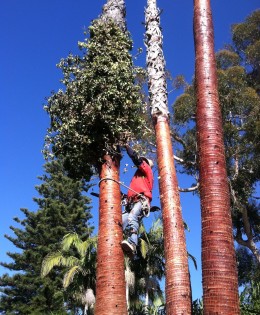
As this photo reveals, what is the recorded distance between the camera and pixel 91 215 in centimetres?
3033

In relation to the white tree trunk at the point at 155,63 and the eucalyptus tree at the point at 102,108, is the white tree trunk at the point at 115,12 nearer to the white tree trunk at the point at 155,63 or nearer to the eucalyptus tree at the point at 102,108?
the eucalyptus tree at the point at 102,108

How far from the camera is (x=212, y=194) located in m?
5.21

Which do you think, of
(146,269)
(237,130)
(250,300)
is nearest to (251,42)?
(237,130)

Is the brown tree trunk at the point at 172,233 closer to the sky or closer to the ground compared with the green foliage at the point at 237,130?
closer to the ground

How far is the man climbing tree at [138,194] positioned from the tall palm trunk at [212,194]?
150 cm

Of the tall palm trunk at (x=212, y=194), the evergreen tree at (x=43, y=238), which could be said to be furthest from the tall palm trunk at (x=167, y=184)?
the evergreen tree at (x=43, y=238)

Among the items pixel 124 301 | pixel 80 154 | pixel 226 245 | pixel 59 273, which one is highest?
pixel 59 273

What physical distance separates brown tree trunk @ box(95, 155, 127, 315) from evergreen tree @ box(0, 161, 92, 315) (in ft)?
65.9

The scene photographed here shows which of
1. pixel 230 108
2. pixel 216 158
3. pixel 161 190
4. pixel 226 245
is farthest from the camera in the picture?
pixel 230 108

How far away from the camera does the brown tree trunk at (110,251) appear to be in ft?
17.8

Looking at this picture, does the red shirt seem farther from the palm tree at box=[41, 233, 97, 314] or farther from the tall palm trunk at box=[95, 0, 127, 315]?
the palm tree at box=[41, 233, 97, 314]

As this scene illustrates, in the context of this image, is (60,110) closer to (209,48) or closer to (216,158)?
(209,48)

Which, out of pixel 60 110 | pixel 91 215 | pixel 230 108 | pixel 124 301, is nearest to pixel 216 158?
pixel 124 301

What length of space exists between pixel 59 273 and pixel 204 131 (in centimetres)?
2221
